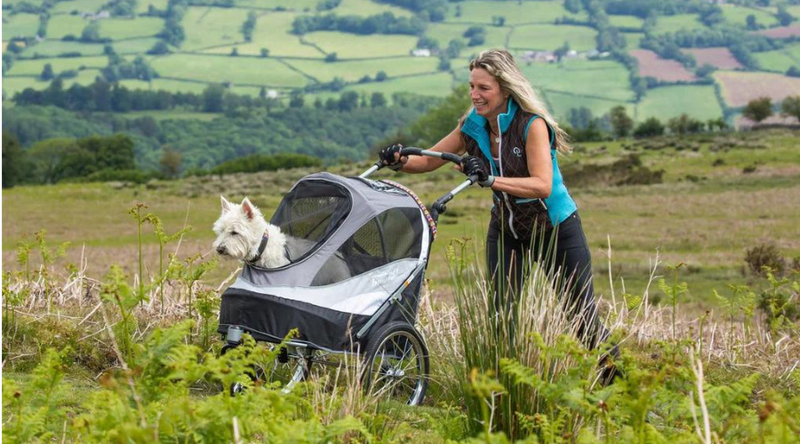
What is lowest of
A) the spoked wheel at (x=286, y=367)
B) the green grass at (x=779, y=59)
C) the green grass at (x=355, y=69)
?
the green grass at (x=355, y=69)

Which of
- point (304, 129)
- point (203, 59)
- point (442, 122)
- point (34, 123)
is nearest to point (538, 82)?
point (304, 129)

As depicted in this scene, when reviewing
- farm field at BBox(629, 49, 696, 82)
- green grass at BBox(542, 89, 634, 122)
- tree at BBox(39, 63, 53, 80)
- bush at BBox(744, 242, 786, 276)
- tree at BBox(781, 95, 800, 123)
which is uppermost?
bush at BBox(744, 242, 786, 276)

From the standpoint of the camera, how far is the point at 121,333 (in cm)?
824

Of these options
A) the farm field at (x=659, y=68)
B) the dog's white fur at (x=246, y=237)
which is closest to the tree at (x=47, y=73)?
the farm field at (x=659, y=68)

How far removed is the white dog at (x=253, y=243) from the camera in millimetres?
6844

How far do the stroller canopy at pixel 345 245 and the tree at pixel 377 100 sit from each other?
169165 millimetres

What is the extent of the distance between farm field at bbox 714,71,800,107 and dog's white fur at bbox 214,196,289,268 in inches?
5778

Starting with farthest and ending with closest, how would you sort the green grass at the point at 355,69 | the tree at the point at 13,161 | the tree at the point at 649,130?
the green grass at the point at 355,69
the tree at the point at 649,130
the tree at the point at 13,161

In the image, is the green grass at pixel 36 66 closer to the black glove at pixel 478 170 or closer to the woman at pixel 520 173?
the woman at pixel 520 173

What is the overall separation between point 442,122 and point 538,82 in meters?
50.8

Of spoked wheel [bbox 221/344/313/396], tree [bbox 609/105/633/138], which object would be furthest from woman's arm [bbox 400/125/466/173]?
tree [bbox 609/105/633/138]

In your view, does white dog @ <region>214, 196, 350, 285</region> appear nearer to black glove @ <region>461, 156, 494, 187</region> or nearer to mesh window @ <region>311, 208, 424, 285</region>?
mesh window @ <region>311, 208, 424, 285</region>

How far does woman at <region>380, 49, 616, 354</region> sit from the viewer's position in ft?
22.3

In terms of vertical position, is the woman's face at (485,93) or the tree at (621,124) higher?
the woman's face at (485,93)
